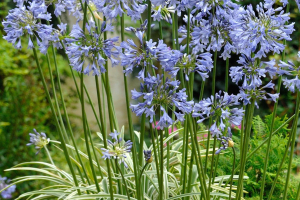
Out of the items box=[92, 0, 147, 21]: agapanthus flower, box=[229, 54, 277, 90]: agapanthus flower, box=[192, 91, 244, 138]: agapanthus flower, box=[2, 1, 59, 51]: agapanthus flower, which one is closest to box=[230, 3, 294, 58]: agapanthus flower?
box=[229, 54, 277, 90]: agapanthus flower

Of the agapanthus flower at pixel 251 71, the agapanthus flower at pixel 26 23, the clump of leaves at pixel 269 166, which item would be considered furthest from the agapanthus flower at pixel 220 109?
the clump of leaves at pixel 269 166

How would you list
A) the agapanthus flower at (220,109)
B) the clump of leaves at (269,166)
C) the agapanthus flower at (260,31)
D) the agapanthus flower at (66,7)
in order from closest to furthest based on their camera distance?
the agapanthus flower at (260,31), the agapanthus flower at (220,109), the agapanthus flower at (66,7), the clump of leaves at (269,166)

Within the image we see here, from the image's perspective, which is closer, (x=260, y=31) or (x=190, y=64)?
(x=260, y=31)

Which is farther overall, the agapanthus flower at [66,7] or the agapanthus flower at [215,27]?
the agapanthus flower at [66,7]

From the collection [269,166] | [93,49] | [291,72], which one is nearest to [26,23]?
[93,49]

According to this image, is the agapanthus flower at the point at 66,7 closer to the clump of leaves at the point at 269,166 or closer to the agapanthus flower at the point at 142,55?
the agapanthus flower at the point at 142,55

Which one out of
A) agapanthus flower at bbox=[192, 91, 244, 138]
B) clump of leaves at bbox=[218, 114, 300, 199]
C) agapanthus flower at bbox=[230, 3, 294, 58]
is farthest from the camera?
clump of leaves at bbox=[218, 114, 300, 199]

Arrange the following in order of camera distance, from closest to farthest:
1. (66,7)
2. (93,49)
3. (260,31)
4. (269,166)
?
1. (260,31)
2. (93,49)
3. (66,7)
4. (269,166)

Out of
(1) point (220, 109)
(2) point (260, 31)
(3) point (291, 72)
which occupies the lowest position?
(1) point (220, 109)

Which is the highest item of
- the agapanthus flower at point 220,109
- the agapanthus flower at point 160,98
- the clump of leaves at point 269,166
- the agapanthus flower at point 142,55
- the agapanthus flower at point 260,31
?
the agapanthus flower at point 260,31

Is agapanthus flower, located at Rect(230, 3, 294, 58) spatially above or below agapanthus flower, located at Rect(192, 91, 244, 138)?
above

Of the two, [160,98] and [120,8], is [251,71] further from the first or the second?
[120,8]

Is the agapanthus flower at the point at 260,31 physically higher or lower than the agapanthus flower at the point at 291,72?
higher

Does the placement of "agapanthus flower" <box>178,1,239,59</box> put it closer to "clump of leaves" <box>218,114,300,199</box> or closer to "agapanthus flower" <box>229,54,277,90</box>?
"agapanthus flower" <box>229,54,277,90</box>
